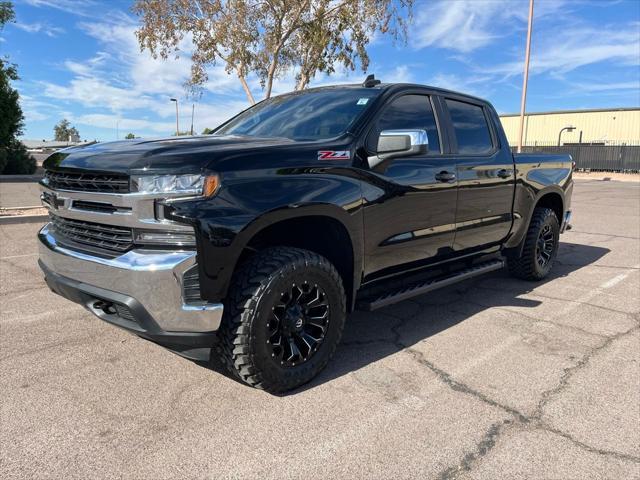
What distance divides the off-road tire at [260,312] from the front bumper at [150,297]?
14 centimetres

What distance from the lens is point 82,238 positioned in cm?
304

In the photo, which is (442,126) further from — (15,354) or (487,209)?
(15,354)

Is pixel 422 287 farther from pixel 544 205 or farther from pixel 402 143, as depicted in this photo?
pixel 544 205

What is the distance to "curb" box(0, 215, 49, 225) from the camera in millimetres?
9204

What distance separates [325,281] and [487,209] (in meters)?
2.23

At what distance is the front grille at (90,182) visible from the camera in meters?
2.72

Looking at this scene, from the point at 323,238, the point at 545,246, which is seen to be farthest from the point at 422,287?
the point at 545,246

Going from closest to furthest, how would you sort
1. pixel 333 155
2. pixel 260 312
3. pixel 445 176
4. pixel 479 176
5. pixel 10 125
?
pixel 260 312 < pixel 333 155 < pixel 445 176 < pixel 479 176 < pixel 10 125

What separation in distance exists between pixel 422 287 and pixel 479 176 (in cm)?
126

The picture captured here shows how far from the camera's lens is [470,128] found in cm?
474

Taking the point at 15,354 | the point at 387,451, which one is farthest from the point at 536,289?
the point at 15,354

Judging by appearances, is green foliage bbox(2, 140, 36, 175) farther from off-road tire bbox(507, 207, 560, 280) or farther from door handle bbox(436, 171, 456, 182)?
door handle bbox(436, 171, 456, 182)

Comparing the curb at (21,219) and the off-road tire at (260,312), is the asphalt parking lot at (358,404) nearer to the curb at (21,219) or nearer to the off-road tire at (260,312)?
the off-road tire at (260,312)

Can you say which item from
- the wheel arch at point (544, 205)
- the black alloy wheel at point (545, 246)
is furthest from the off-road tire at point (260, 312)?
the black alloy wheel at point (545, 246)
